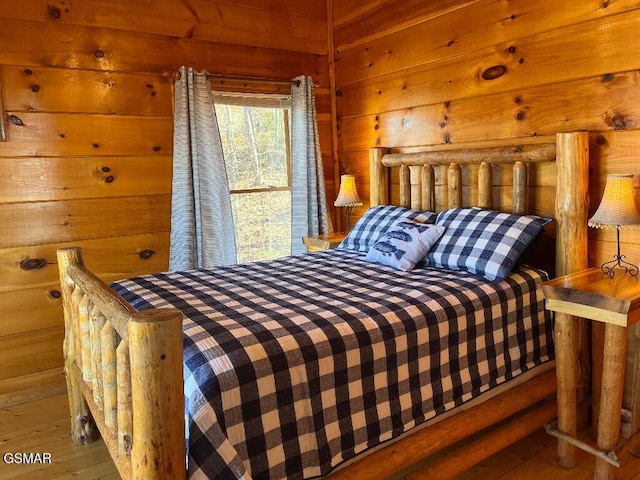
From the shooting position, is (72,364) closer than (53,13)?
Yes

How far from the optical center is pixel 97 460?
87.7 inches

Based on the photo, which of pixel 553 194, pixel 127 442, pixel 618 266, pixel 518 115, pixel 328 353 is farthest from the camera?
pixel 518 115

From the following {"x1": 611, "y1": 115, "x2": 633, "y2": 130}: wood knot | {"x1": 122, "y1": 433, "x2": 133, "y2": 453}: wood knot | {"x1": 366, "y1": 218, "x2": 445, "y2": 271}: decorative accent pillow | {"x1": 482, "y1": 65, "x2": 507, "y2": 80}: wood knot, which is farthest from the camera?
{"x1": 482, "y1": 65, "x2": 507, "y2": 80}: wood knot

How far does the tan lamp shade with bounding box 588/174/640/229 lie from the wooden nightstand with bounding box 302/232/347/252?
1.68 meters

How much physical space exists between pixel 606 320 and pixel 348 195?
6.46ft

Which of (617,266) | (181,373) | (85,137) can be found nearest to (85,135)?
(85,137)

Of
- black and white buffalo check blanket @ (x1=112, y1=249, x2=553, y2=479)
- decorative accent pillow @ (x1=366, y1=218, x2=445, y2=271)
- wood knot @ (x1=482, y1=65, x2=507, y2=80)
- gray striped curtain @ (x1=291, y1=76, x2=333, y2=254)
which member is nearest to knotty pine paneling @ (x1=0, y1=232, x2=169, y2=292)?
black and white buffalo check blanket @ (x1=112, y1=249, x2=553, y2=479)

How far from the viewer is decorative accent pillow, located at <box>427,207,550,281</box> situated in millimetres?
2283

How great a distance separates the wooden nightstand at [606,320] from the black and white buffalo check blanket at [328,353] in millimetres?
281

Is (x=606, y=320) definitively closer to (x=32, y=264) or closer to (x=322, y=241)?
(x=322, y=241)

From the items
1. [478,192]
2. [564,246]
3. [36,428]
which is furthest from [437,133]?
[36,428]

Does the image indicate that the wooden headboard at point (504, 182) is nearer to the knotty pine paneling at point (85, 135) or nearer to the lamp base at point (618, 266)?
the lamp base at point (618, 266)

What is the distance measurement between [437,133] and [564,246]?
1082mm

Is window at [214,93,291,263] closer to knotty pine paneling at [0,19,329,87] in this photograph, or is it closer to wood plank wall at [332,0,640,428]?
knotty pine paneling at [0,19,329,87]
